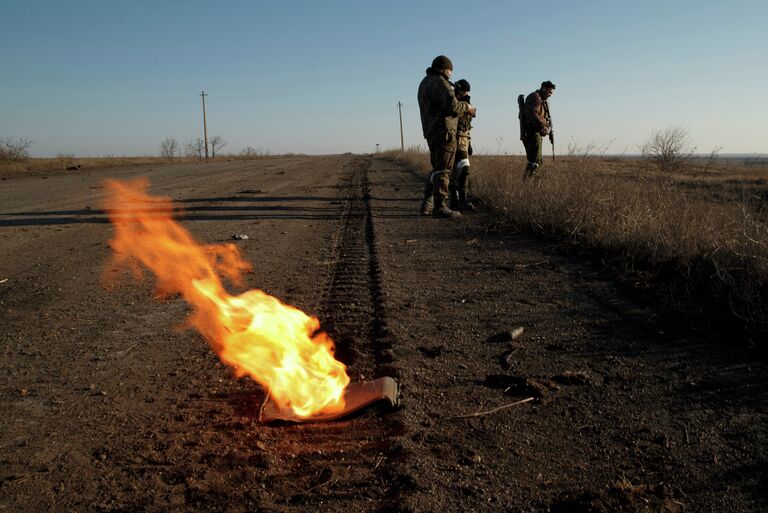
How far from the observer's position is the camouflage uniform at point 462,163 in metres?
9.88

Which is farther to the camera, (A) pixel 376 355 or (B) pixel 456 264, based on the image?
(B) pixel 456 264

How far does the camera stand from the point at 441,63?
866 centimetres

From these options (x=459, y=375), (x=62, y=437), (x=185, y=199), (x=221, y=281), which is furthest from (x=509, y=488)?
(x=185, y=199)

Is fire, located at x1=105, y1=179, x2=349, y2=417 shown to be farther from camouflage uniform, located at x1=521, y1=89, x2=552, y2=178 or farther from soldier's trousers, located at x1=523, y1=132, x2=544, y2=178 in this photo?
camouflage uniform, located at x1=521, y1=89, x2=552, y2=178

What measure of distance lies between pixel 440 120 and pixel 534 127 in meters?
2.83

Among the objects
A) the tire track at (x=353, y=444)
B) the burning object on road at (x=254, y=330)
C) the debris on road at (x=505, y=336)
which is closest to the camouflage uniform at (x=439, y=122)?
the burning object on road at (x=254, y=330)

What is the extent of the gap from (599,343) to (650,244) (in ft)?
7.05

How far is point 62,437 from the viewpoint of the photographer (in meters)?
2.61

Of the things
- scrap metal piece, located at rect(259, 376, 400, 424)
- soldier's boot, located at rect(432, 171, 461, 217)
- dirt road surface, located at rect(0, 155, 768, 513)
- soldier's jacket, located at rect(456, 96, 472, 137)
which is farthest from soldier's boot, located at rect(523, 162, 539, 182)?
scrap metal piece, located at rect(259, 376, 400, 424)

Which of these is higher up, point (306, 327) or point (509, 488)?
point (306, 327)

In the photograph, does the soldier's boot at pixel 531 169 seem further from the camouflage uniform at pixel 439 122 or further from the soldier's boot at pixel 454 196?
the camouflage uniform at pixel 439 122

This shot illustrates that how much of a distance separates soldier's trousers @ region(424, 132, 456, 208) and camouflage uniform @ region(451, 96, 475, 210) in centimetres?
64

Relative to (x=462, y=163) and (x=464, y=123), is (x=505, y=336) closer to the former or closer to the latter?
(x=462, y=163)

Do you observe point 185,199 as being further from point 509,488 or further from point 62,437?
point 509,488
